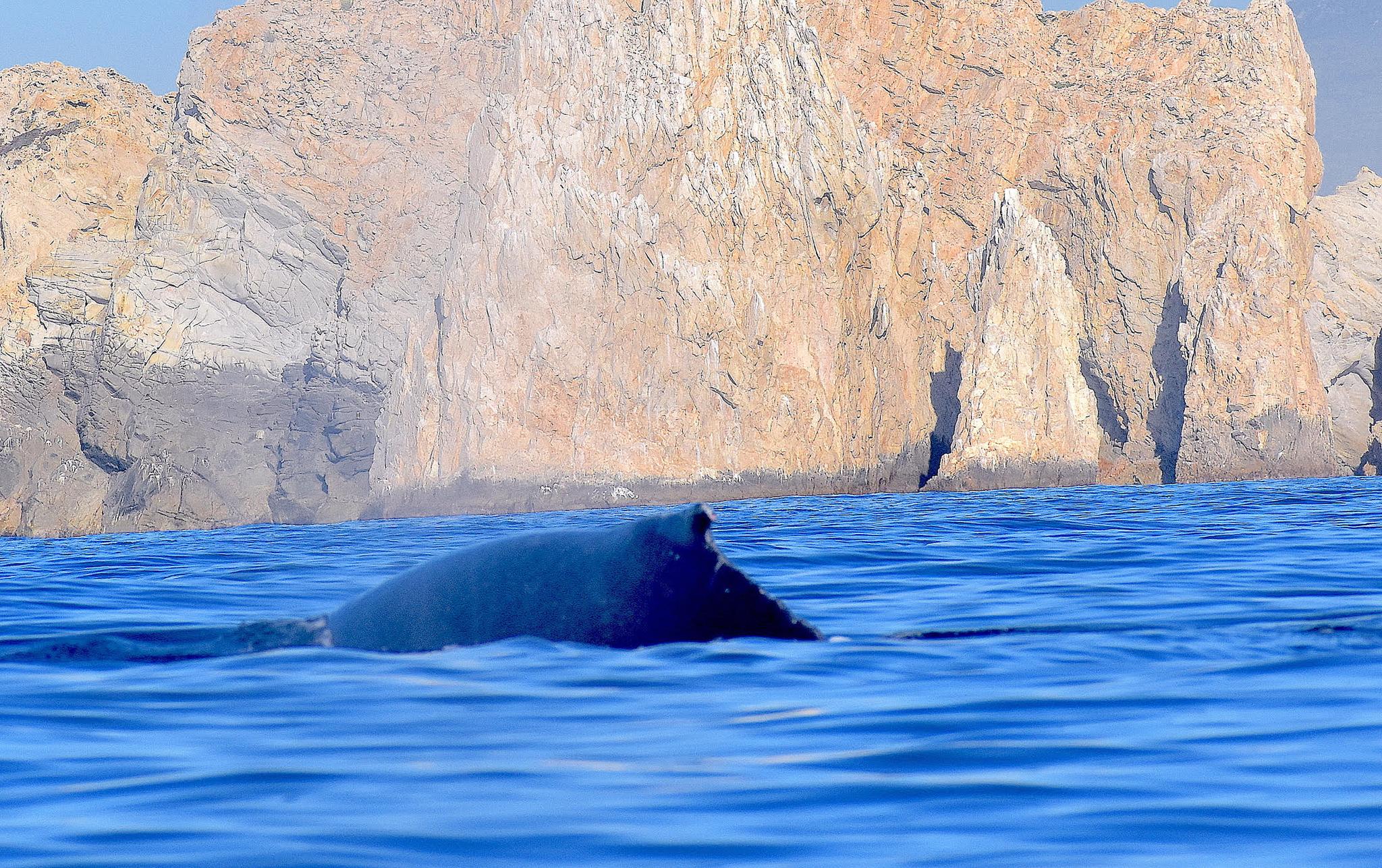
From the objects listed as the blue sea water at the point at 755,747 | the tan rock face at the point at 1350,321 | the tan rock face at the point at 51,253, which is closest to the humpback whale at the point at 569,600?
the blue sea water at the point at 755,747

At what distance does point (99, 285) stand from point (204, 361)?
5.81 metres

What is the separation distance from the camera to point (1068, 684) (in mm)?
6887

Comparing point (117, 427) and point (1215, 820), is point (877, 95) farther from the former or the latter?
point (1215, 820)

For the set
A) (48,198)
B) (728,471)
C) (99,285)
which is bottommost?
(728,471)

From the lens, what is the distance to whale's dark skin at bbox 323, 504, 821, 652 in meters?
7.04

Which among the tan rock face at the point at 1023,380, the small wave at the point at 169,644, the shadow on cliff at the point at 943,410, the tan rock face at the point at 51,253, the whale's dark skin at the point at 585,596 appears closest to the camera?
the whale's dark skin at the point at 585,596

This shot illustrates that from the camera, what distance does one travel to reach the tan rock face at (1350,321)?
81.4 metres

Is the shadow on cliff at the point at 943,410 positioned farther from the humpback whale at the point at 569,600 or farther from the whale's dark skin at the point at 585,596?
the whale's dark skin at the point at 585,596

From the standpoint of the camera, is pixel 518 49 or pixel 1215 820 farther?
pixel 518 49

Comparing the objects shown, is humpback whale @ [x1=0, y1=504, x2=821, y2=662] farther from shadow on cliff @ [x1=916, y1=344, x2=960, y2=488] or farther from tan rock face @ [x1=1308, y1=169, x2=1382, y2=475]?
tan rock face @ [x1=1308, y1=169, x2=1382, y2=475]

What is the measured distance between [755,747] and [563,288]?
5959cm

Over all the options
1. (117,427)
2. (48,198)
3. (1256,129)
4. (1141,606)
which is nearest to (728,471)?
(117,427)

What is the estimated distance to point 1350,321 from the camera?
275 ft

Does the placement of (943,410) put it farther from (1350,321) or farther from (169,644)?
(169,644)
